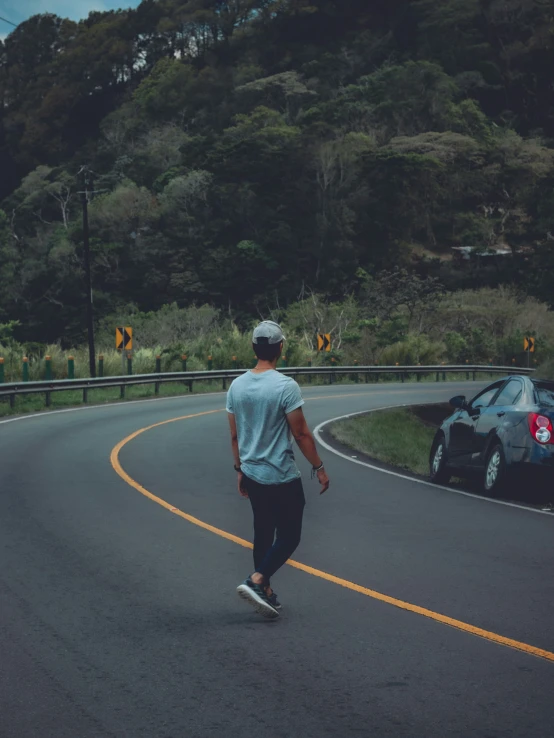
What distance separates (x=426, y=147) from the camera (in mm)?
90938

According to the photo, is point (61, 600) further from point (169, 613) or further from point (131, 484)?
point (131, 484)

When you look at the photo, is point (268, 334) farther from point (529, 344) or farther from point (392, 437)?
point (529, 344)

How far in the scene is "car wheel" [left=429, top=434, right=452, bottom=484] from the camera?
15.0 metres

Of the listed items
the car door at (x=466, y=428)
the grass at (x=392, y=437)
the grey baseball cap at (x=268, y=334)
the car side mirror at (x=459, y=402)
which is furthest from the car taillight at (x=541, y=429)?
the grey baseball cap at (x=268, y=334)

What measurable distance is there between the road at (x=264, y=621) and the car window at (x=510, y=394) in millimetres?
1323

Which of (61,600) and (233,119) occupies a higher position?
(233,119)

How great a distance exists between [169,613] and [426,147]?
286 feet

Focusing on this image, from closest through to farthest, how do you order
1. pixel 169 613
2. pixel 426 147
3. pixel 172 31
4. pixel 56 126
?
pixel 169 613
pixel 426 147
pixel 56 126
pixel 172 31

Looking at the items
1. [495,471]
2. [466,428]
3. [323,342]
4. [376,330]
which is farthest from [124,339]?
[495,471]

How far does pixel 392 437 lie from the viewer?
23203 millimetres

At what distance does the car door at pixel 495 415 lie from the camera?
13.3 meters

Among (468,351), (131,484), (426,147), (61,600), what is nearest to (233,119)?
(426,147)

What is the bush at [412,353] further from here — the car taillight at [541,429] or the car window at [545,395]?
the car taillight at [541,429]

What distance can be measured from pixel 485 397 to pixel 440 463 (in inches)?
45.2
